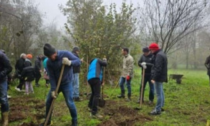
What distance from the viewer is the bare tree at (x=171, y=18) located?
395 inches

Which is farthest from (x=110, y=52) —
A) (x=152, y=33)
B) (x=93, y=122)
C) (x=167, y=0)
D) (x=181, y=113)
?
(x=93, y=122)

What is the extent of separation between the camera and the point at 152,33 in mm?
11211

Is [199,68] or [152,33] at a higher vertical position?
[152,33]

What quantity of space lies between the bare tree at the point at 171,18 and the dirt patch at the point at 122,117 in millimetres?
5576

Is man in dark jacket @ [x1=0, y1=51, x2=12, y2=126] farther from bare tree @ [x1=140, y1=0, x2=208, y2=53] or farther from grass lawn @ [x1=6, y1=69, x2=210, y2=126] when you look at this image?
bare tree @ [x1=140, y1=0, x2=208, y2=53]

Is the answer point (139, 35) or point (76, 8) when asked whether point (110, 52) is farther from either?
point (76, 8)

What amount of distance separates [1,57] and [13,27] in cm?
1002

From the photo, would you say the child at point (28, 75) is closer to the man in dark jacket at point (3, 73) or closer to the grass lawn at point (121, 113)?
the grass lawn at point (121, 113)

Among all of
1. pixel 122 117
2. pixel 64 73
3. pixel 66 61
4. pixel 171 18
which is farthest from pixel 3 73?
pixel 171 18

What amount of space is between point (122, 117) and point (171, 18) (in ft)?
21.6

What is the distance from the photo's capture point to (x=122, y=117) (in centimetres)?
551

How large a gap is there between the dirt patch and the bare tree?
558 cm

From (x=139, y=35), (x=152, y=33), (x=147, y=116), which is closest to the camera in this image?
(x=147, y=116)

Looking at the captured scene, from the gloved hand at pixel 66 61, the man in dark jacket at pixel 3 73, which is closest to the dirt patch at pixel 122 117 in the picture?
the gloved hand at pixel 66 61
